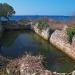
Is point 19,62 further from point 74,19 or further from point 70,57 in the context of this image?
point 74,19

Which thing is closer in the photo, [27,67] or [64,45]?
[27,67]

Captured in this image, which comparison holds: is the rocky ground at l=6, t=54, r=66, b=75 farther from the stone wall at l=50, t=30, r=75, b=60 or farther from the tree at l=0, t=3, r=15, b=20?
the tree at l=0, t=3, r=15, b=20

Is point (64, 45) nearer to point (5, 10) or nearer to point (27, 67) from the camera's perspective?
point (27, 67)

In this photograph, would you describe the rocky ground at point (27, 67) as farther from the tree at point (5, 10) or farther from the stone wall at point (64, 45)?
the tree at point (5, 10)

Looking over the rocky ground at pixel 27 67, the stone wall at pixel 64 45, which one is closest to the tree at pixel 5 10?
the stone wall at pixel 64 45

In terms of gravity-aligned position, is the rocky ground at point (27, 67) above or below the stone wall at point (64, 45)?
above

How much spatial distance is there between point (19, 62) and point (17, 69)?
85 cm

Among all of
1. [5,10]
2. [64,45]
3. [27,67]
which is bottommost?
[64,45]

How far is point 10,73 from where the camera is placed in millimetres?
9164

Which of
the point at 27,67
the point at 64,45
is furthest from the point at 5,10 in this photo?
the point at 27,67

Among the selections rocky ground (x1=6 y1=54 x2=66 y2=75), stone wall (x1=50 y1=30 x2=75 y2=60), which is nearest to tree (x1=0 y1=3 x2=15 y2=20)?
stone wall (x1=50 y1=30 x2=75 y2=60)

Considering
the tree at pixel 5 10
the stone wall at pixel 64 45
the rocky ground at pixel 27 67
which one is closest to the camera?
the rocky ground at pixel 27 67

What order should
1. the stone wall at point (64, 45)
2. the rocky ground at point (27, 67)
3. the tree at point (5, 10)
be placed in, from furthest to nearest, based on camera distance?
the tree at point (5, 10), the stone wall at point (64, 45), the rocky ground at point (27, 67)

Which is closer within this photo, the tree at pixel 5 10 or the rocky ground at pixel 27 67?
the rocky ground at pixel 27 67
